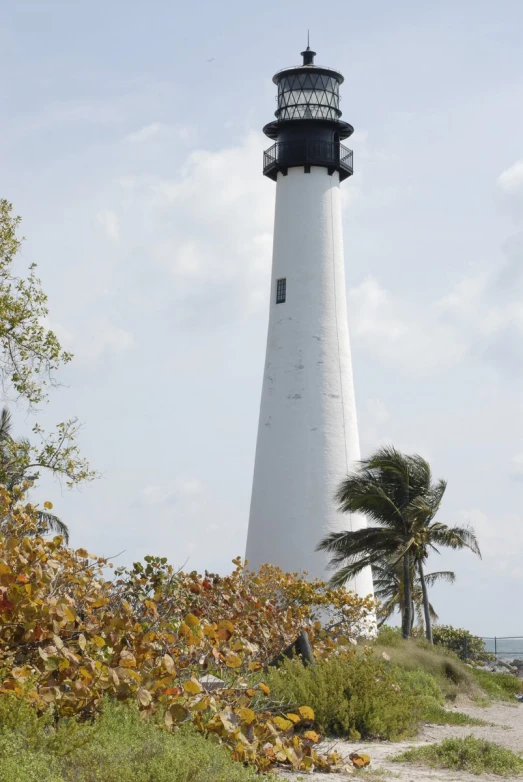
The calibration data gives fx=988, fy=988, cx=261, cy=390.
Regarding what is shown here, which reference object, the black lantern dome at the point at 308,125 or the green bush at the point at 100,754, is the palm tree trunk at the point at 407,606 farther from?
the green bush at the point at 100,754

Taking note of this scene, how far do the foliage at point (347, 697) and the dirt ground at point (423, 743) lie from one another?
0.76ft

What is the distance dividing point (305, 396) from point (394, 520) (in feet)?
14.1

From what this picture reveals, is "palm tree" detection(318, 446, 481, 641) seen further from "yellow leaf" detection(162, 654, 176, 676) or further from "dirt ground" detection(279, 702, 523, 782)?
"yellow leaf" detection(162, 654, 176, 676)

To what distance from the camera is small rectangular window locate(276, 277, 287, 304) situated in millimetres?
28031

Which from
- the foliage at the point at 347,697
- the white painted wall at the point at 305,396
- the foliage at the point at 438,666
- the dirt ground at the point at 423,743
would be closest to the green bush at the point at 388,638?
the foliage at the point at 438,666

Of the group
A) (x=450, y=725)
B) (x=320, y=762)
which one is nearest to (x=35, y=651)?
(x=320, y=762)

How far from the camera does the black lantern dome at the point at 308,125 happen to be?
28875mm

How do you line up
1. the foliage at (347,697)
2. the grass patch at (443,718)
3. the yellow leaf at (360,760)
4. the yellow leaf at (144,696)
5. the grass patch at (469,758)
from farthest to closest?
the grass patch at (443,718) < the foliage at (347,697) < the grass patch at (469,758) < the yellow leaf at (360,760) < the yellow leaf at (144,696)

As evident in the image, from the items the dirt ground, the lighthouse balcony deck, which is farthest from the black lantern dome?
the dirt ground

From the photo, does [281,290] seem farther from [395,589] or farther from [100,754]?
[100,754]

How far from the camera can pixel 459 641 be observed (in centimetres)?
3095

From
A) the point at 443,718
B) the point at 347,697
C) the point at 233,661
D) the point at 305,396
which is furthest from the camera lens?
the point at 305,396

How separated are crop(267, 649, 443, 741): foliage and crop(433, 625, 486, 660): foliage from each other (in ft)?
59.2

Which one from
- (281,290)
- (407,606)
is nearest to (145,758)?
(407,606)
